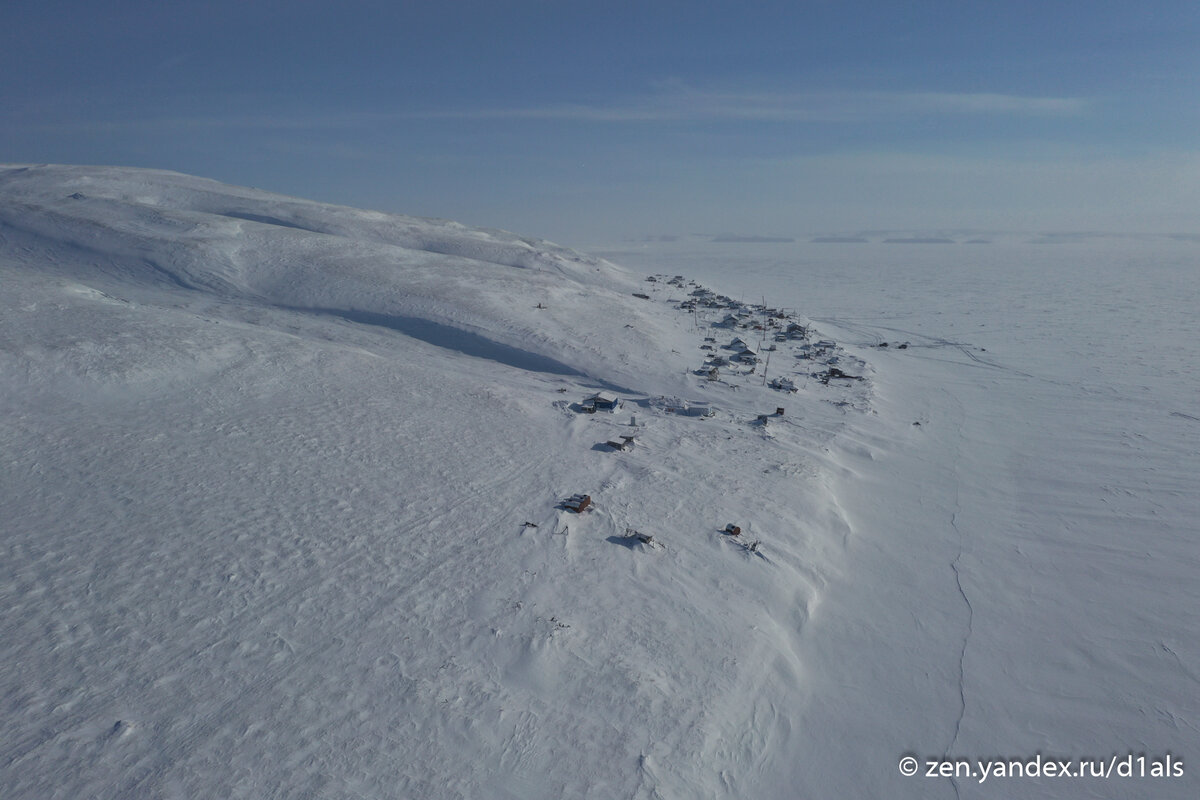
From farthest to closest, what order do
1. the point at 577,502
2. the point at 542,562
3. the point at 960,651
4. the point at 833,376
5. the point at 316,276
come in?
the point at 316,276
the point at 833,376
the point at 577,502
the point at 542,562
the point at 960,651

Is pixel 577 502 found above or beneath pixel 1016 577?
above

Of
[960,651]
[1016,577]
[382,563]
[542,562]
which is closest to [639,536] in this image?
[542,562]

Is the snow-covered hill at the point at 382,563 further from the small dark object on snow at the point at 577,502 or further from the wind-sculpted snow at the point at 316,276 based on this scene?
the wind-sculpted snow at the point at 316,276

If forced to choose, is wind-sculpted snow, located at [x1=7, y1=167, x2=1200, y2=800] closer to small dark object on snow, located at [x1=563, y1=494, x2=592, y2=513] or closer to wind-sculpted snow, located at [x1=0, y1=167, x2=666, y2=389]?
small dark object on snow, located at [x1=563, y1=494, x2=592, y2=513]

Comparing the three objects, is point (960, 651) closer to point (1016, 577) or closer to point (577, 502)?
point (1016, 577)

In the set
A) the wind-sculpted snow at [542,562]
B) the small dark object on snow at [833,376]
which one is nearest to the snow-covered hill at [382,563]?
the wind-sculpted snow at [542,562]

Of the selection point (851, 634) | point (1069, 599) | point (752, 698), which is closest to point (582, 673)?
point (752, 698)

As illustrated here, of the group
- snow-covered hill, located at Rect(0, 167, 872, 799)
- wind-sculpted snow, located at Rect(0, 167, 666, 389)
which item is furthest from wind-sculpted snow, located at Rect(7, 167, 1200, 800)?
wind-sculpted snow, located at Rect(0, 167, 666, 389)

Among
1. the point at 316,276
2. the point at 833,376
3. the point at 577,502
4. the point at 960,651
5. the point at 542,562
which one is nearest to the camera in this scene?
the point at 960,651

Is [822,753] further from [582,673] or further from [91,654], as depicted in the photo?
[91,654]
